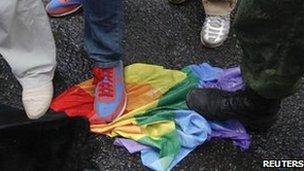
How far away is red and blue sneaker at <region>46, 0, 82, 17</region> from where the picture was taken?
2.49 m

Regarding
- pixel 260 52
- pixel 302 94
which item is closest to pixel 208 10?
pixel 302 94

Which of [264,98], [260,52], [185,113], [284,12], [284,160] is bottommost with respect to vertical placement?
[284,160]

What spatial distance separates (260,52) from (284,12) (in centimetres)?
18

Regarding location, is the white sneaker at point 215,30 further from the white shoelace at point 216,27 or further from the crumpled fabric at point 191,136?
the crumpled fabric at point 191,136

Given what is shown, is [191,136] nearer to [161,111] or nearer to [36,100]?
[161,111]

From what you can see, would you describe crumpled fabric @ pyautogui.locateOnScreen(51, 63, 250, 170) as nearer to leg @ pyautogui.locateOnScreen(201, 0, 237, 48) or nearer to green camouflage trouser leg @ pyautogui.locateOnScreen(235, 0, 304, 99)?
leg @ pyautogui.locateOnScreen(201, 0, 237, 48)

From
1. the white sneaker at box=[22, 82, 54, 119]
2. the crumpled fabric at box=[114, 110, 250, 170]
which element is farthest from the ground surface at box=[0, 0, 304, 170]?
the white sneaker at box=[22, 82, 54, 119]

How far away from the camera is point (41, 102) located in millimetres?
2006

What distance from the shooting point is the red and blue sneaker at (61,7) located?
2488 mm

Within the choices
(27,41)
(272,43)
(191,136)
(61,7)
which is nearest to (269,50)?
(272,43)

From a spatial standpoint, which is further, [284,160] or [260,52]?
[284,160]

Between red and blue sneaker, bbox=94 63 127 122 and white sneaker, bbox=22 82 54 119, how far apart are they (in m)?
0.21

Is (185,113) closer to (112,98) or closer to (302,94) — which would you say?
(112,98)

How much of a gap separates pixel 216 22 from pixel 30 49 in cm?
95
